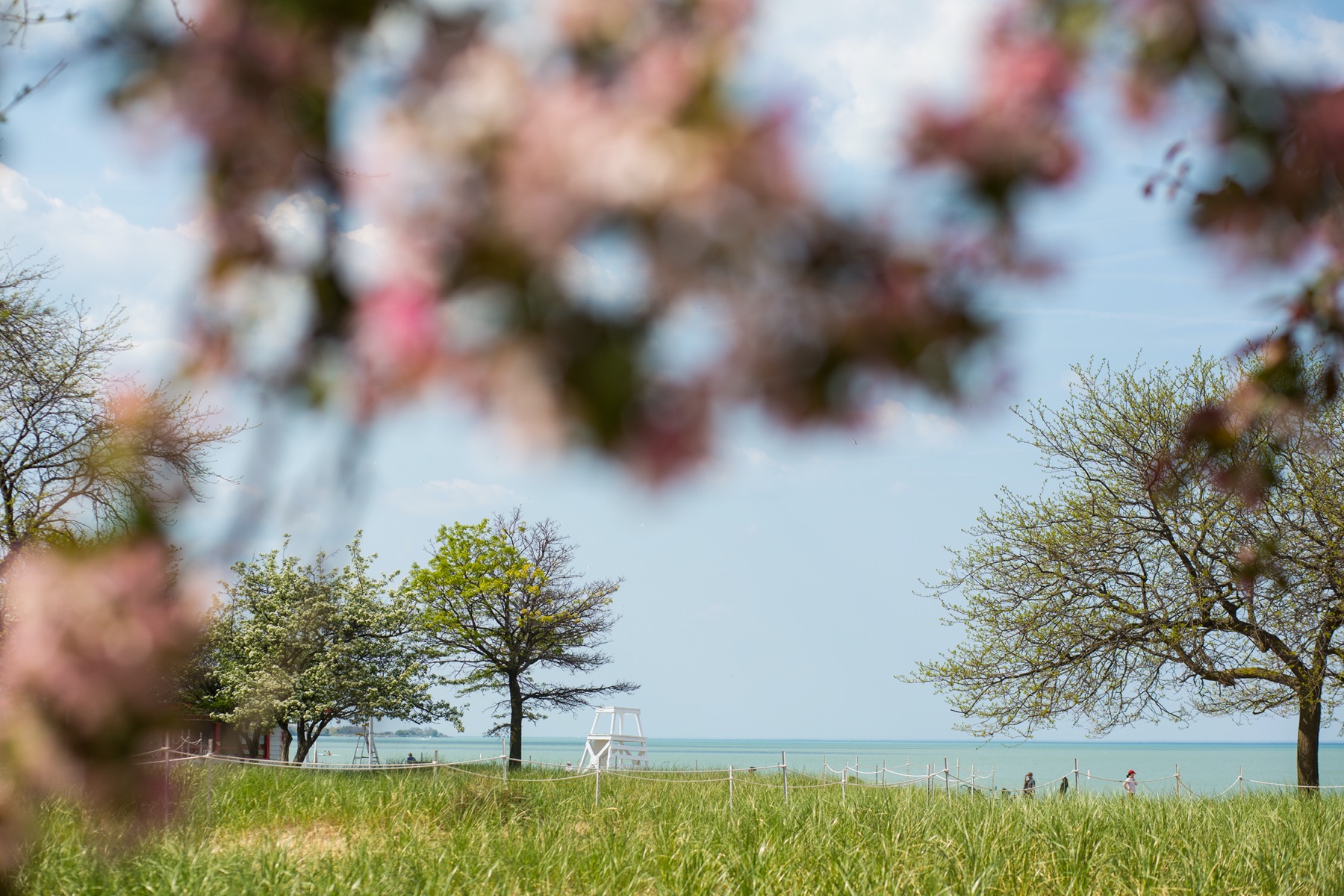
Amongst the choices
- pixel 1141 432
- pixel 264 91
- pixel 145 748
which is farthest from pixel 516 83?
pixel 1141 432

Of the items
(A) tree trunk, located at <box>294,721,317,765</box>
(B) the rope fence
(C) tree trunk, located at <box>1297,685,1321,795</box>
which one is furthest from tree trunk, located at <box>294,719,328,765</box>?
(C) tree trunk, located at <box>1297,685,1321,795</box>

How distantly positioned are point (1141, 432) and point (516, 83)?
14.5 meters

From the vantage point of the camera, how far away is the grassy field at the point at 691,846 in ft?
16.7

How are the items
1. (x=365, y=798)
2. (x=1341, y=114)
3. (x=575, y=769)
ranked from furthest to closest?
(x=575, y=769) < (x=365, y=798) < (x=1341, y=114)

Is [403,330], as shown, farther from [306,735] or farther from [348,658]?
[306,735]

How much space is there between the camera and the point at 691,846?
5.76m

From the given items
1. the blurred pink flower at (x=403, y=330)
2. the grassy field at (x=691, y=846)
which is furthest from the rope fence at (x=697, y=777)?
the blurred pink flower at (x=403, y=330)

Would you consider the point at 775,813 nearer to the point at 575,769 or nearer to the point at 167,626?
the point at 167,626

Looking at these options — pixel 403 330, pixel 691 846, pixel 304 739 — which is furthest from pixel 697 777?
pixel 304 739

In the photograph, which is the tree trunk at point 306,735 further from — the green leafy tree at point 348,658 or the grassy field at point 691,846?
the grassy field at point 691,846

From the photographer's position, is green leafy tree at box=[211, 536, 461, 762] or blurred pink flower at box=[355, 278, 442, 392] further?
green leafy tree at box=[211, 536, 461, 762]

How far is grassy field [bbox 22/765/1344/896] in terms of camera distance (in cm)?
509

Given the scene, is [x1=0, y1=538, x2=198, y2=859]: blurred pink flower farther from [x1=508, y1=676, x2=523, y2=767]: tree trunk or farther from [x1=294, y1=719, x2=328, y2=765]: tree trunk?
[x1=294, y1=719, x2=328, y2=765]: tree trunk

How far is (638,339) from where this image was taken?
582mm
